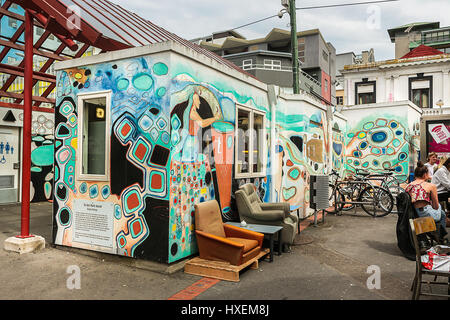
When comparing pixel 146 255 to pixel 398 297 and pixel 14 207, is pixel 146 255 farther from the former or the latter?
pixel 14 207

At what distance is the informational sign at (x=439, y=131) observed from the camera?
53.6ft

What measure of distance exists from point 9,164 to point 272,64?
93.6ft

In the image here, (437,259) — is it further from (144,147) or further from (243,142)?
(243,142)

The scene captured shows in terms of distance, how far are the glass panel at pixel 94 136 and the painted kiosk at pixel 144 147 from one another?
2cm

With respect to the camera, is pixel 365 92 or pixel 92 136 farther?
pixel 365 92

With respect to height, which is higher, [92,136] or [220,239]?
[92,136]

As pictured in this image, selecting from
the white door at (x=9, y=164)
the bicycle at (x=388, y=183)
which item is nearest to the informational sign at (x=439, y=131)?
the bicycle at (x=388, y=183)

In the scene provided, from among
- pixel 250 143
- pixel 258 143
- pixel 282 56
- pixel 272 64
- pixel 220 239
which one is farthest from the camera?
pixel 282 56

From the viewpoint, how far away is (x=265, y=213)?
19.6 ft

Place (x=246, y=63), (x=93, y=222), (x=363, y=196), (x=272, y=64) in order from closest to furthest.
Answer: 1. (x=93, y=222)
2. (x=363, y=196)
3. (x=272, y=64)
4. (x=246, y=63)

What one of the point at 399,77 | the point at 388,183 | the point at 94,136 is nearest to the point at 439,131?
the point at 388,183

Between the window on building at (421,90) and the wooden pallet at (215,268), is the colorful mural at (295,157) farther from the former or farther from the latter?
the window on building at (421,90)

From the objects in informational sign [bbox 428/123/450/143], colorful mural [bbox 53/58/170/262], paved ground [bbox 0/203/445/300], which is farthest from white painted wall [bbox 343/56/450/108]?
colorful mural [bbox 53/58/170/262]
